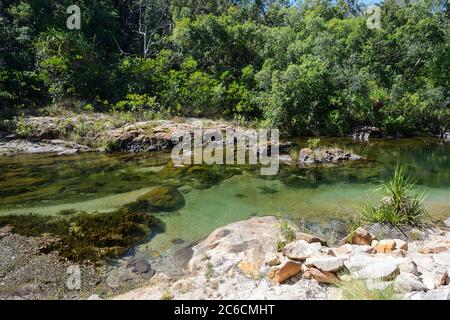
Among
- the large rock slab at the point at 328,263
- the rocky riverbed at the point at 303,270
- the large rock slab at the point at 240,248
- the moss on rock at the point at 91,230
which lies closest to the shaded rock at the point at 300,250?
the rocky riverbed at the point at 303,270

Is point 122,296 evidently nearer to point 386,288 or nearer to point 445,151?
point 386,288

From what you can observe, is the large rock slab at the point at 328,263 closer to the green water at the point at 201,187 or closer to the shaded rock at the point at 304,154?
the green water at the point at 201,187

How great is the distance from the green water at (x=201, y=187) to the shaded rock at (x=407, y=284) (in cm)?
357

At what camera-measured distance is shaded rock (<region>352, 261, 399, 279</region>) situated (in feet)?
14.8

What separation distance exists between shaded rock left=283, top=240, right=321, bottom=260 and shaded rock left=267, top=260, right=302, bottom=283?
1.27 ft

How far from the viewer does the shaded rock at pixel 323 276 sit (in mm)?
4786

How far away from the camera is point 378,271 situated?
4.59 metres

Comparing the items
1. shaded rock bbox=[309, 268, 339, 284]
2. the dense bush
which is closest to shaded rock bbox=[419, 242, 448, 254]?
shaded rock bbox=[309, 268, 339, 284]

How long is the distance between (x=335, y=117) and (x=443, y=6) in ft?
53.9

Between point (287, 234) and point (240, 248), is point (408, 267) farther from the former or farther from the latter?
point (240, 248)

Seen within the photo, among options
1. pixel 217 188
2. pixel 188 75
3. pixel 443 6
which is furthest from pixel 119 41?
pixel 443 6

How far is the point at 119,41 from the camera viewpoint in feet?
95.7

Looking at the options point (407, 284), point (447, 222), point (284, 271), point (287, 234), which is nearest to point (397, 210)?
point (447, 222)

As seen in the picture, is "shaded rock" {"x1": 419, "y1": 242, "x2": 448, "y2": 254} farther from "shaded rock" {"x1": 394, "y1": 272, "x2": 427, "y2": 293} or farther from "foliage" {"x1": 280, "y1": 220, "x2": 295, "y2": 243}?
"foliage" {"x1": 280, "y1": 220, "x2": 295, "y2": 243}
